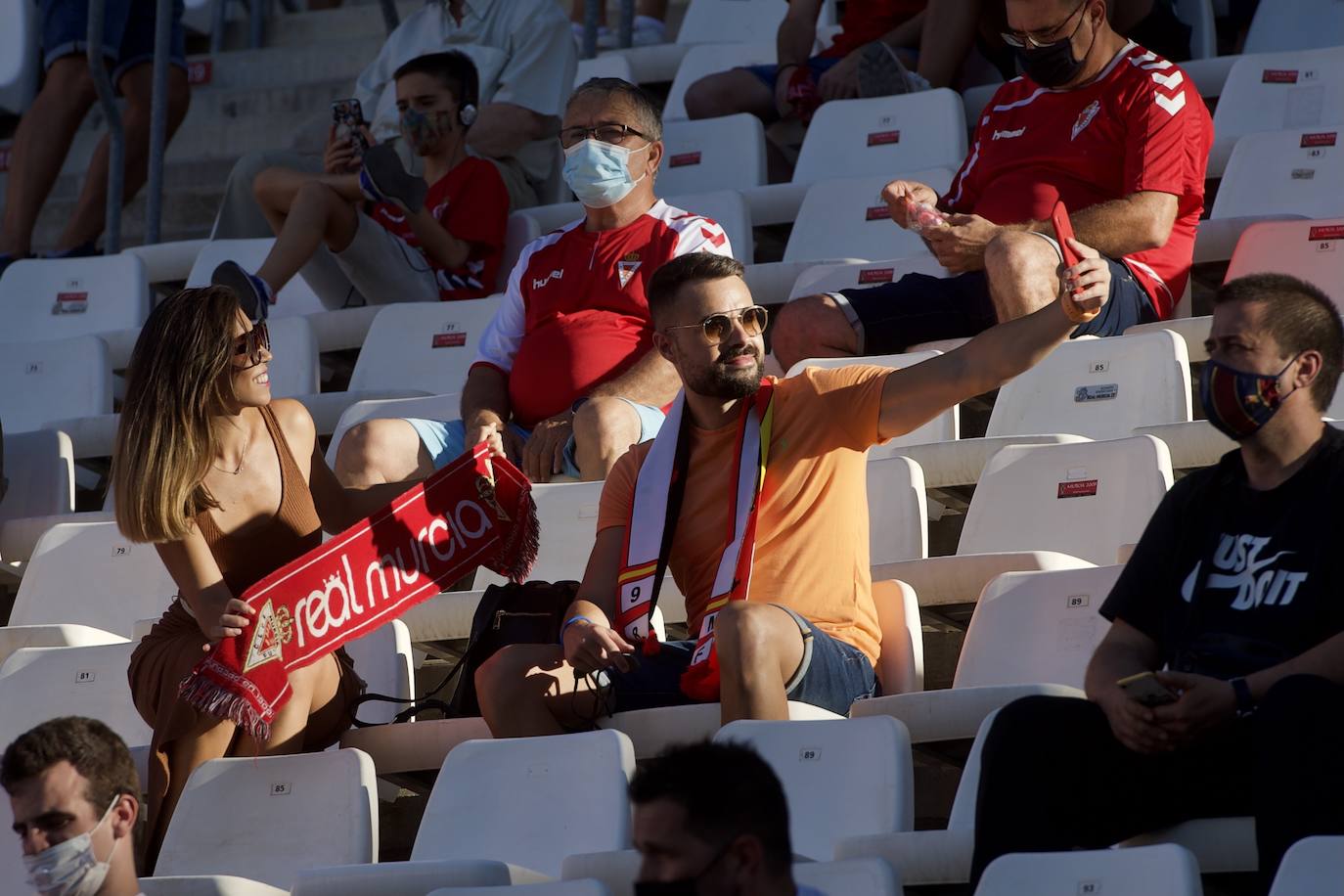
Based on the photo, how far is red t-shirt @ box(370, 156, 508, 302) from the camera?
5.81 m

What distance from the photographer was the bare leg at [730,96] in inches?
268

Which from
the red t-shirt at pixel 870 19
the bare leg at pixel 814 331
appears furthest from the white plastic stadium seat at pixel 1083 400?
the red t-shirt at pixel 870 19

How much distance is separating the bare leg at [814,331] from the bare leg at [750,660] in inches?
65.4

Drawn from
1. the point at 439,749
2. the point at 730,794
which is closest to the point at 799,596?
the point at 439,749

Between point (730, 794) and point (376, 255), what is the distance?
3975mm

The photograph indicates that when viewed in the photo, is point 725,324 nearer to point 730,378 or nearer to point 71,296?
point 730,378

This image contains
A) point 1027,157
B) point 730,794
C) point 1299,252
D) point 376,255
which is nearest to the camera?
point 730,794

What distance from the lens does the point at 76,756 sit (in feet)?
9.33

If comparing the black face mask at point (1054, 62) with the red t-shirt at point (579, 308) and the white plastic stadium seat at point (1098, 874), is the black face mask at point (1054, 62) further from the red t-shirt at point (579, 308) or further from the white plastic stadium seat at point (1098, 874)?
the white plastic stadium seat at point (1098, 874)

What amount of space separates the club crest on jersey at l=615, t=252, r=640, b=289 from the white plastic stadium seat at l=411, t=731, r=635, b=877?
178cm

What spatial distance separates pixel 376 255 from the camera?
19.1 feet

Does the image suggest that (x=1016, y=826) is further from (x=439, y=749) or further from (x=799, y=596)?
(x=439, y=749)

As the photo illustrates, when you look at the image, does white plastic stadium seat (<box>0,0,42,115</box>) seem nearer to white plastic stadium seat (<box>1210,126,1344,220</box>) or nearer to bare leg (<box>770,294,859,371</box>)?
bare leg (<box>770,294,859,371</box>)

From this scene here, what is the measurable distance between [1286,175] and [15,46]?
17.6 feet
